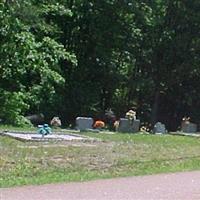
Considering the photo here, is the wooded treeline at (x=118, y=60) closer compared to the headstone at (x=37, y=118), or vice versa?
the wooded treeline at (x=118, y=60)

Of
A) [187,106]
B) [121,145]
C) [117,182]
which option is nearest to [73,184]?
[117,182]

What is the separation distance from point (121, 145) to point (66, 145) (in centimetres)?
188

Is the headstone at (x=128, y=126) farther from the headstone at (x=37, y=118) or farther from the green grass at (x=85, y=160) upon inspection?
the headstone at (x=37, y=118)

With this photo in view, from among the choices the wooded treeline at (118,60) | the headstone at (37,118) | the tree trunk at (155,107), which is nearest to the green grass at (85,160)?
the wooded treeline at (118,60)

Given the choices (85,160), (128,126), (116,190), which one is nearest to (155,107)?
(128,126)

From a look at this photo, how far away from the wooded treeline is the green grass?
41.7 feet

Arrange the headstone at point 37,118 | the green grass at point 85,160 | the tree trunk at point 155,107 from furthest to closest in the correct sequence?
the tree trunk at point 155,107 < the headstone at point 37,118 < the green grass at point 85,160

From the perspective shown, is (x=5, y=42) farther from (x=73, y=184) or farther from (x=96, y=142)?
(x=73, y=184)

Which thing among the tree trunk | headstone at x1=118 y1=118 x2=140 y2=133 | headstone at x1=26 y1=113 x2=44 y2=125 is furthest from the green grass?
the tree trunk

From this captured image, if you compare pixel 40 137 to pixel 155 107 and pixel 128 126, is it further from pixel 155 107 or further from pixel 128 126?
pixel 155 107

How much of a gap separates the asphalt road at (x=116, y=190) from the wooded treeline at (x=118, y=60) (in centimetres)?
1831

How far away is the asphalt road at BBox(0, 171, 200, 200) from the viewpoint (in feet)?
33.1

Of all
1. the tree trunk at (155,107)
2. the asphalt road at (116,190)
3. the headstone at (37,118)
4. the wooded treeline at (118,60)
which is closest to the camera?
the asphalt road at (116,190)

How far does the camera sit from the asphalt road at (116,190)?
10.1 metres
